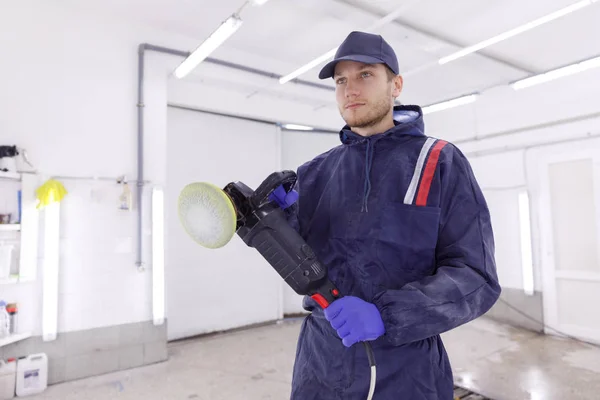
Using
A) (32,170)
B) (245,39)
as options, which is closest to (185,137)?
(245,39)

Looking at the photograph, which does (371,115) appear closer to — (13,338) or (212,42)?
(212,42)

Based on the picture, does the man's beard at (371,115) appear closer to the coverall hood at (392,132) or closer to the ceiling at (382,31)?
the coverall hood at (392,132)

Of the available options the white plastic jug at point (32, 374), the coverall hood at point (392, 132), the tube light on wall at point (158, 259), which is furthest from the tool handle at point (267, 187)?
the white plastic jug at point (32, 374)

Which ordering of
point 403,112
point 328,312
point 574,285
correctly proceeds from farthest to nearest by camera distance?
point 574,285 < point 403,112 < point 328,312

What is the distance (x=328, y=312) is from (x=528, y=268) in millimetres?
4354

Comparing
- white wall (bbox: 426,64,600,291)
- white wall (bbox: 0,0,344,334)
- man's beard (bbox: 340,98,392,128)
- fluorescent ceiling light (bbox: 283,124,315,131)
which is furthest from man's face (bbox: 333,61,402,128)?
white wall (bbox: 426,64,600,291)

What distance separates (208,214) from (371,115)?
1.78 feet

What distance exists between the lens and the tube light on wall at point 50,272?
114 inches

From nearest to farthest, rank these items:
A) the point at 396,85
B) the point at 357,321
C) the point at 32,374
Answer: the point at 357,321 < the point at 396,85 < the point at 32,374

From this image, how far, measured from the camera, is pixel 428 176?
3.25ft

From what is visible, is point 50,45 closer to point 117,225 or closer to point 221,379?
point 117,225

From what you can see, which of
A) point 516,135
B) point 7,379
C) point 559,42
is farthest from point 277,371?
point 559,42

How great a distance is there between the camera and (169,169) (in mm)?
3984

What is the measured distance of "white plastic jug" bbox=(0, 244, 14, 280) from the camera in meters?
2.71
